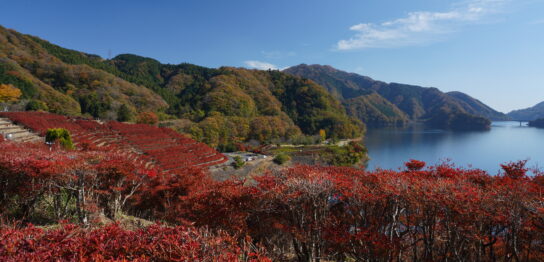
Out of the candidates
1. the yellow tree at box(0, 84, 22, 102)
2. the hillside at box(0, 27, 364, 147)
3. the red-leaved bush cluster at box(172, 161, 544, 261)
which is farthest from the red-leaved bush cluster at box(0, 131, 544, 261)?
the yellow tree at box(0, 84, 22, 102)

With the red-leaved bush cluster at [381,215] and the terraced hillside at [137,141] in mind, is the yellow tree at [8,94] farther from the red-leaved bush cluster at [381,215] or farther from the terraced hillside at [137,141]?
the red-leaved bush cluster at [381,215]

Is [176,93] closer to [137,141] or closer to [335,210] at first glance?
[137,141]

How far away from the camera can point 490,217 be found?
5398 millimetres

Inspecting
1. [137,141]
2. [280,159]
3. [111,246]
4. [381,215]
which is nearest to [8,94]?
[137,141]

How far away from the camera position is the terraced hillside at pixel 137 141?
2119 cm

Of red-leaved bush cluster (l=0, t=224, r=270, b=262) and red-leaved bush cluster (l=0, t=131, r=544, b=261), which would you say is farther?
red-leaved bush cluster (l=0, t=131, r=544, b=261)

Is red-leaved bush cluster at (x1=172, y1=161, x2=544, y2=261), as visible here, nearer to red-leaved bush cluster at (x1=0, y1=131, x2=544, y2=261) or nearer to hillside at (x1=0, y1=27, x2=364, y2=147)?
red-leaved bush cluster at (x1=0, y1=131, x2=544, y2=261)

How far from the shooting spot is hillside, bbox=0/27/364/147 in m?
46.2

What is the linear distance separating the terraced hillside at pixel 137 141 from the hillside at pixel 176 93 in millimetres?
15189

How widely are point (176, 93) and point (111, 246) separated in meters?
105

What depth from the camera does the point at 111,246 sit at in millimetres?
3439

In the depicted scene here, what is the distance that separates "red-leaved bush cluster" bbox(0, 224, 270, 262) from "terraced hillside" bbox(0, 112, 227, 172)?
649 inches

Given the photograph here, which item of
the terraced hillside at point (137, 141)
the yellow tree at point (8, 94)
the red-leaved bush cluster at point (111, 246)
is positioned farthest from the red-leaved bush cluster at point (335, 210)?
the yellow tree at point (8, 94)

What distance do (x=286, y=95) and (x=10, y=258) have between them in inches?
4463
